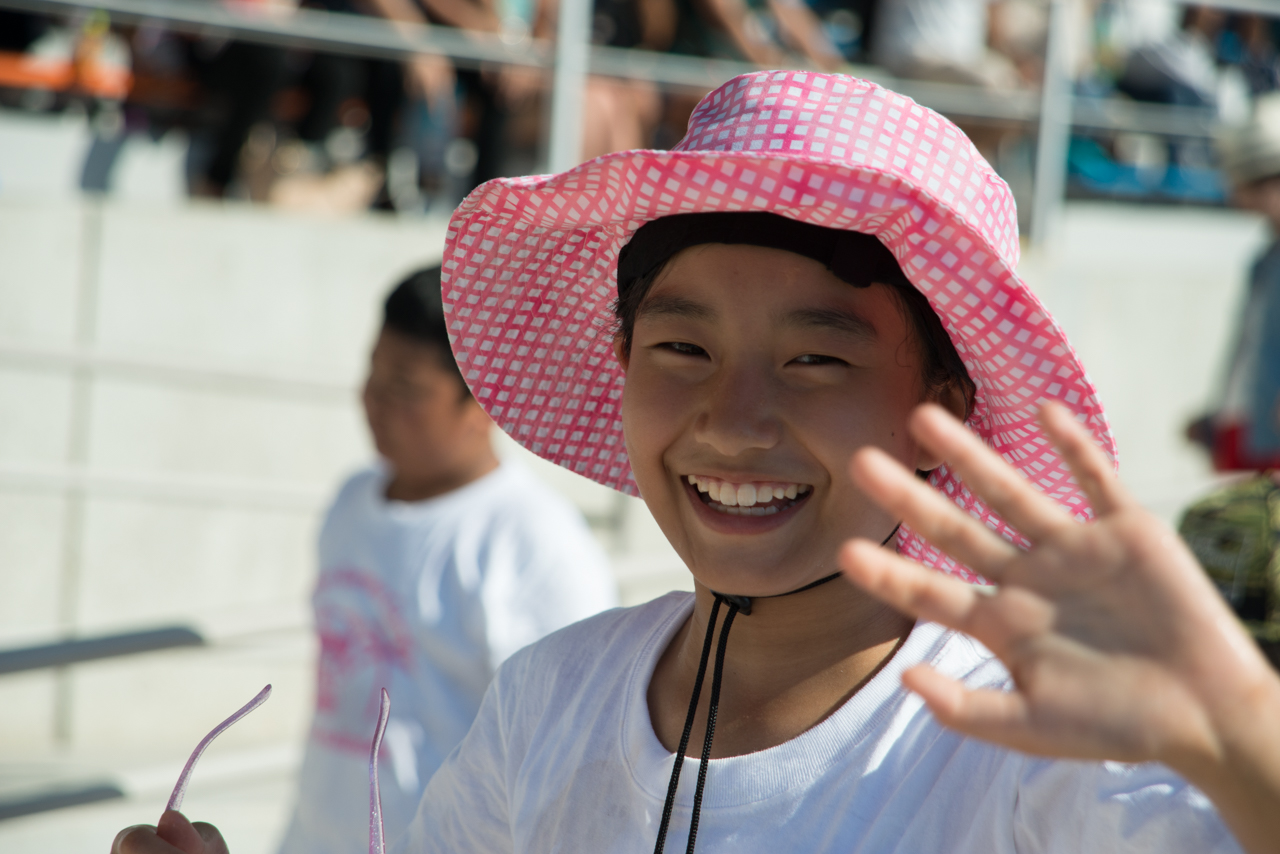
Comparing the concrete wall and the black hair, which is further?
the concrete wall

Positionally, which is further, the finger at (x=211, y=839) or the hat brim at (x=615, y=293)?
the finger at (x=211, y=839)

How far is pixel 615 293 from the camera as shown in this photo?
1.54m

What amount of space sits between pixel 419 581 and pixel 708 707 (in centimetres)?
132

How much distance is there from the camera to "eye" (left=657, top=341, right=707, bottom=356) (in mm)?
1261

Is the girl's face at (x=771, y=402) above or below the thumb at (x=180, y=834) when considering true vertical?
above

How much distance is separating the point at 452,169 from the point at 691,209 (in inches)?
158

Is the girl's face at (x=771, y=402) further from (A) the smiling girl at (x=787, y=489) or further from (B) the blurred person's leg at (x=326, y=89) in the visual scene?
(B) the blurred person's leg at (x=326, y=89)

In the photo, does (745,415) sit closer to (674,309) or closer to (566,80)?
(674,309)

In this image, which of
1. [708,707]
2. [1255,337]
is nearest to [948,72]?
[1255,337]

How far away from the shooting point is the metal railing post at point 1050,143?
4637mm

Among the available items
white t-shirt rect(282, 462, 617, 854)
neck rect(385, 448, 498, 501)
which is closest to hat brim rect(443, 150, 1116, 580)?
white t-shirt rect(282, 462, 617, 854)

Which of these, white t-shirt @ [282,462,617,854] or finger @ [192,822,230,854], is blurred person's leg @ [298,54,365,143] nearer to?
white t-shirt @ [282,462,617,854]

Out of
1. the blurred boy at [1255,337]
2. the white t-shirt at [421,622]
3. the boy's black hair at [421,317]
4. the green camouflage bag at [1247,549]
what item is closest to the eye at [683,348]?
the white t-shirt at [421,622]

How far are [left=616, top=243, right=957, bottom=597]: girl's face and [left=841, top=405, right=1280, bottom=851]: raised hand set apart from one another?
1.20 ft
